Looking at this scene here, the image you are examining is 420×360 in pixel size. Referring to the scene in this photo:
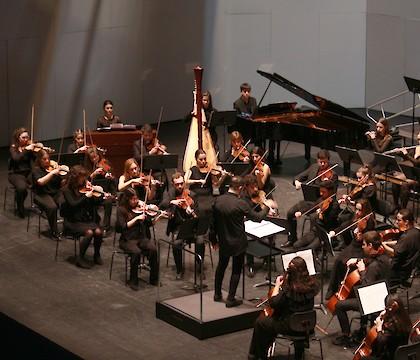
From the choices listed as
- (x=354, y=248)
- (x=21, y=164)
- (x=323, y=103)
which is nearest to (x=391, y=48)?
(x=323, y=103)

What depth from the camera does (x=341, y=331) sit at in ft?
36.3

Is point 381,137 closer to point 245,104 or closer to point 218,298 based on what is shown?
point 245,104

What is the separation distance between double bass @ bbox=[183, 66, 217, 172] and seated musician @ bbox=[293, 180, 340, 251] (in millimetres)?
2638

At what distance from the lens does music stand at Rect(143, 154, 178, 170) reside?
1334 centimetres

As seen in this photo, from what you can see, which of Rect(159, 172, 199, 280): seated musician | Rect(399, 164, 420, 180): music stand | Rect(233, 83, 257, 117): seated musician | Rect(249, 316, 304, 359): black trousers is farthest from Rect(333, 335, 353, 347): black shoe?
Rect(233, 83, 257, 117): seated musician

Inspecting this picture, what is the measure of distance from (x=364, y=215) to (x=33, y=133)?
787 centimetres

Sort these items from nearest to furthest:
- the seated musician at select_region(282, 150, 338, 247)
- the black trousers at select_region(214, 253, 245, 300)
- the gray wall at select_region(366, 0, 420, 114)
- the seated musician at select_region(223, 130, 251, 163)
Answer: the black trousers at select_region(214, 253, 245, 300) < the seated musician at select_region(282, 150, 338, 247) < the seated musician at select_region(223, 130, 251, 163) < the gray wall at select_region(366, 0, 420, 114)

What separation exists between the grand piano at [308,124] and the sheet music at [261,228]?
12.8 feet

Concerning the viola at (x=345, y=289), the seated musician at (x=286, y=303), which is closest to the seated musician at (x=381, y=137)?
the viola at (x=345, y=289)

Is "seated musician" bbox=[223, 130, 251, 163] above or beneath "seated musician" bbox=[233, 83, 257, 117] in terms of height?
beneath

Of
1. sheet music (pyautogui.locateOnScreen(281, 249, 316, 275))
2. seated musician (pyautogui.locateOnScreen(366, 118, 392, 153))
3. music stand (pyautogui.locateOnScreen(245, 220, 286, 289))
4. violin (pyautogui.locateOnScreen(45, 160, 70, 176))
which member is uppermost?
seated musician (pyautogui.locateOnScreen(366, 118, 392, 153))

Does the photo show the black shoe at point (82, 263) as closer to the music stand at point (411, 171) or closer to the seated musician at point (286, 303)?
the seated musician at point (286, 303)

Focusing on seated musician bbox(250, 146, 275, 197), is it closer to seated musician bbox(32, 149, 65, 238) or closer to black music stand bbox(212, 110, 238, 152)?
black music stand bbox(212, 110, 238, 152)

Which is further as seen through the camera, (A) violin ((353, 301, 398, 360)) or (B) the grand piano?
(B) the grand piano
